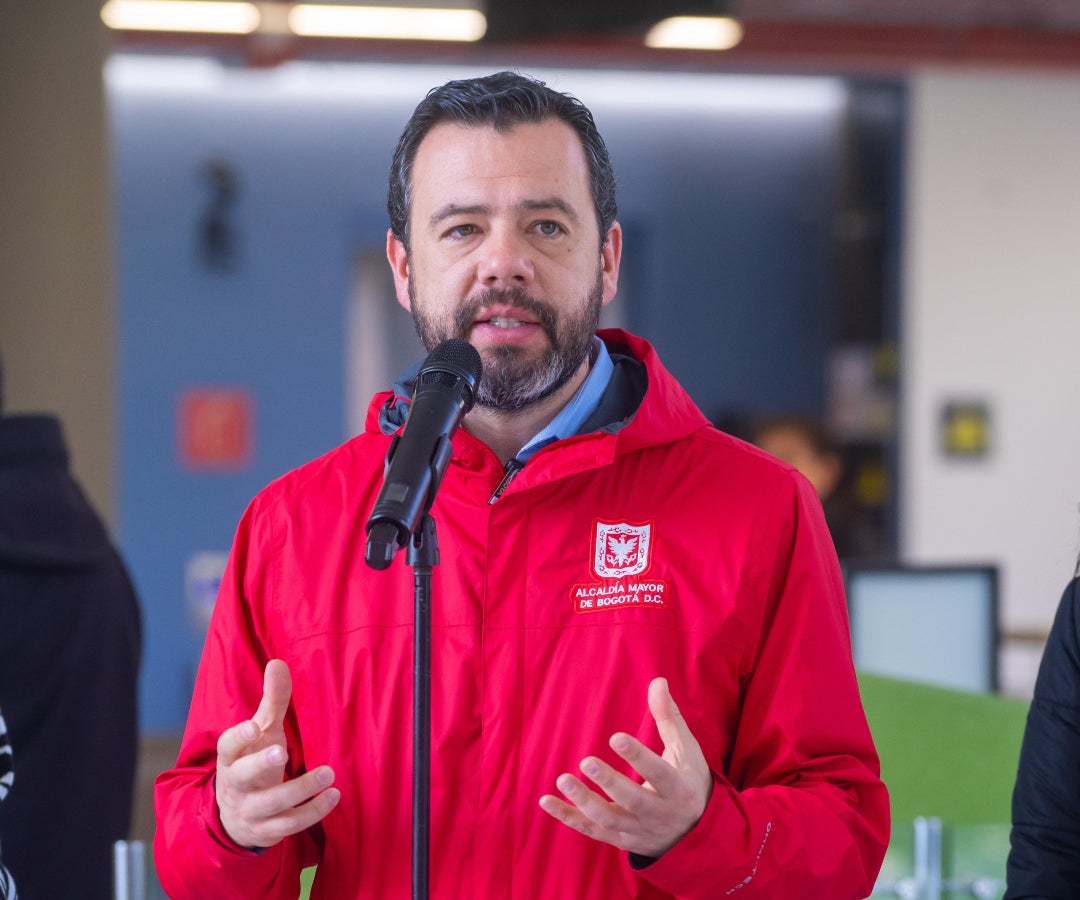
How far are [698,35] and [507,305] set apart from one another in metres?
5.22

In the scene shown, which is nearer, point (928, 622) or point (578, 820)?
point (578, 820)

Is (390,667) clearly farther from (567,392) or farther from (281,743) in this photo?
(567,392)

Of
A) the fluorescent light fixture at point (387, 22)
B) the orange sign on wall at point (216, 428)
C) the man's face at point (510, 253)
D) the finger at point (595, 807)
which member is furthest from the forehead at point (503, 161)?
the orange sign on wall at point (216, 428)

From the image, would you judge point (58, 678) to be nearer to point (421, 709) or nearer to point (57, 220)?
point (421, 709)

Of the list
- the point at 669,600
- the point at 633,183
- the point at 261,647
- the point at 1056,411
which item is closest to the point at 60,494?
the point at 261,647

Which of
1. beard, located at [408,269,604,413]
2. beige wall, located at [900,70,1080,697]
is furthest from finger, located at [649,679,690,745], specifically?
beige wall, located at [900,70,1080,697]

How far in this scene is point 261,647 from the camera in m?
1.47

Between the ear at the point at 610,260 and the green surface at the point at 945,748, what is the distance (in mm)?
1259

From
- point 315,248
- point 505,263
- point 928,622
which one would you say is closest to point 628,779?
point 505,263

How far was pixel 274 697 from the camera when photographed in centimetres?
127

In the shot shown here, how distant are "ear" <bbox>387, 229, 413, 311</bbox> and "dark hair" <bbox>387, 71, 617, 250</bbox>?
0.01m

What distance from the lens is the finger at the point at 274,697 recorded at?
4.15ft

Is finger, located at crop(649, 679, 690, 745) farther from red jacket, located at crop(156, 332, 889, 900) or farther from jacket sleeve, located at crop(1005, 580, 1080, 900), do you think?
jacket sleeve, located at crop(1005, 580, 1080, 900)

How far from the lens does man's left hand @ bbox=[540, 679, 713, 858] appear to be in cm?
115
